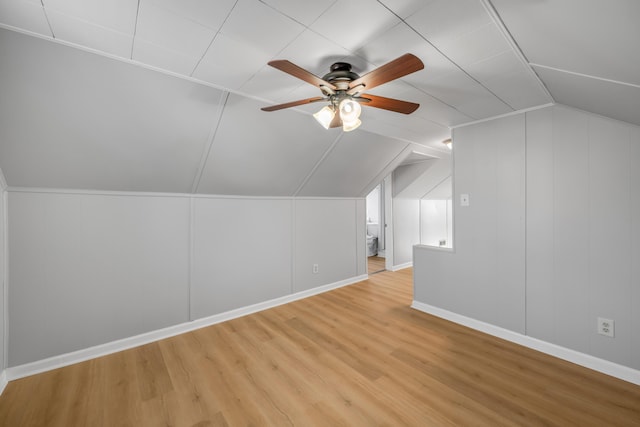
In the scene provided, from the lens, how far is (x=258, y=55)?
1581 mm

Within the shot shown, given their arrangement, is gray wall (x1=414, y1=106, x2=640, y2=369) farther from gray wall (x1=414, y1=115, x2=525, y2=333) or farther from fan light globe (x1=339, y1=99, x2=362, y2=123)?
fan light globe (x1=339, y1=99, x2=362, y2=123)

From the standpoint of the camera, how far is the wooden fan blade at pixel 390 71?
3.95 feet

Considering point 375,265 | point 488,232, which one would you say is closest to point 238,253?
point 488,232

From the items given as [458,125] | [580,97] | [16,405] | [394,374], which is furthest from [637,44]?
[16,405]

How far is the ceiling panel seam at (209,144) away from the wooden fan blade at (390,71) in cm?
109

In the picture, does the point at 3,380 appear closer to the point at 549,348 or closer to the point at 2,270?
the point at 2,270

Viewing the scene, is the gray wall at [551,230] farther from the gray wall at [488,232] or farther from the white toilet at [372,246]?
the white toilet at [372,246]

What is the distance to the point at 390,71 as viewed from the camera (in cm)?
132

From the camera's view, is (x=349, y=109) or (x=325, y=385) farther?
(x=325, y=385)

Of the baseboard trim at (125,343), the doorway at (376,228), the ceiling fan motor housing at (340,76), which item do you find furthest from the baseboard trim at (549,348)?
the doorway at (376,228)

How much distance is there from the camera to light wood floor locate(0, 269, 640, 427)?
5.32 ft

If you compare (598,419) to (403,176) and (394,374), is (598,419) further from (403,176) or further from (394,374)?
(403,176)

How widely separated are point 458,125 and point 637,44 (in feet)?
6.31

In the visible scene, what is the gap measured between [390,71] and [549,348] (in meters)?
2.69
